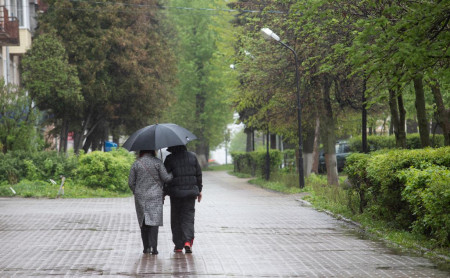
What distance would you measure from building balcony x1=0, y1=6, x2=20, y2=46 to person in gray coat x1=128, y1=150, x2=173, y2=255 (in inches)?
946

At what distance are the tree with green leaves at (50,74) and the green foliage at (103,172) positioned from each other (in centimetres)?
836

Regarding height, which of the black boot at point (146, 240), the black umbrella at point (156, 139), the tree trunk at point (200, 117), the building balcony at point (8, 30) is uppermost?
the building balcony at point (8, 30)

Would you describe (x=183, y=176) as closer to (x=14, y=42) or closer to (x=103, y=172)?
(x=103, y=172)

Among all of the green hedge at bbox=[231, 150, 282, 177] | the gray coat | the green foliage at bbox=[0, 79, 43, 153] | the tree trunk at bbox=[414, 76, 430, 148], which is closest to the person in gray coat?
the gray coat

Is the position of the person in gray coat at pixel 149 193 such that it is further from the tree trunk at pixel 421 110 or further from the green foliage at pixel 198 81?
the green foliage at pixel 198 81

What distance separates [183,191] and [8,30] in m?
25.5

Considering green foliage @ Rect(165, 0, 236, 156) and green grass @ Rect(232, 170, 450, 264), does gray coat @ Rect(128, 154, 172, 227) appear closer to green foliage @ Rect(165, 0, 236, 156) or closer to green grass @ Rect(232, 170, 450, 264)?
green grass @ Rect(232, 170, 450, 264)

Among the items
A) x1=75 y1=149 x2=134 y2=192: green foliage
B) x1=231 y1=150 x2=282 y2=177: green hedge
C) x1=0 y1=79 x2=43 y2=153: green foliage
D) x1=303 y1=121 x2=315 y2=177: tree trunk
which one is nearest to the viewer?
x1=75 y1=149 x2=134 y2=192: green foliage

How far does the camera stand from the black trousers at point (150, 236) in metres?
11.3

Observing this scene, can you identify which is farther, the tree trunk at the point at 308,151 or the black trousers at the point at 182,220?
the tree trunk at the point at 308,151

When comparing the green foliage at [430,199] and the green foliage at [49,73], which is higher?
the green foliage at [49,73]

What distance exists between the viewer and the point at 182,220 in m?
11.5

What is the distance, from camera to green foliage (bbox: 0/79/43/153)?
30.6 m

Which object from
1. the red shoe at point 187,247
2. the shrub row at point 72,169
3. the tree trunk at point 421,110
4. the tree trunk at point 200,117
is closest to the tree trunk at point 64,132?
the shrub row at point 72,169
